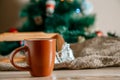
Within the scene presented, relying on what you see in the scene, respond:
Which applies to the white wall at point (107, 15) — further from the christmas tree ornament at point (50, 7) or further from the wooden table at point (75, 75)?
the wooden table at point (75, 75)

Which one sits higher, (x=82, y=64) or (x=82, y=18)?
(x=82, y=18)

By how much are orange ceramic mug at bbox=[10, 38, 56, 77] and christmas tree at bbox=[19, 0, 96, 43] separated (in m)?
1.25

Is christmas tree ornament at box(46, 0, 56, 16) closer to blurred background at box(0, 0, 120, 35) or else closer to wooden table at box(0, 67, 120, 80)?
blurred background at box(0, 0, 120, 35)

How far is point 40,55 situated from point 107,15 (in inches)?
69.0

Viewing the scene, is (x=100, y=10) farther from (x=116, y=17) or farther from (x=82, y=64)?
(x=82, y=64)

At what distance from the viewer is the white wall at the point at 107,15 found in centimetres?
230

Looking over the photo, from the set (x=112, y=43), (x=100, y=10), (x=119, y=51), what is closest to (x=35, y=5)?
(x=100, y=10)

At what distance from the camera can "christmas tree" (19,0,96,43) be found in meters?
1.92

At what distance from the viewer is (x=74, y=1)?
1984 millimetres

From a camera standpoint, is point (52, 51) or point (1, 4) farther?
point (1, 4)

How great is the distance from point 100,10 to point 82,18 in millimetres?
381

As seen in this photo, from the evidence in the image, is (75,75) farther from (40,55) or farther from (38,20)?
(38,20)

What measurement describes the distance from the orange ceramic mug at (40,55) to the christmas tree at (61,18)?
125cm

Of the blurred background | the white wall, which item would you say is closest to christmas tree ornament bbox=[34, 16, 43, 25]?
the blurred background
